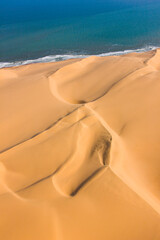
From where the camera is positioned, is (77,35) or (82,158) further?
(77,35)

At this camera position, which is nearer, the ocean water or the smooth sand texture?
the smooth sand texture

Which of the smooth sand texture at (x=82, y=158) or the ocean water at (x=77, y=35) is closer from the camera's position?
the smooth sand texture at (x=82, y=158)

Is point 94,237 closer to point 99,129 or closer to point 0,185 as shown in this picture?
point 0,185

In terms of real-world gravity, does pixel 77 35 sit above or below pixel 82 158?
above
